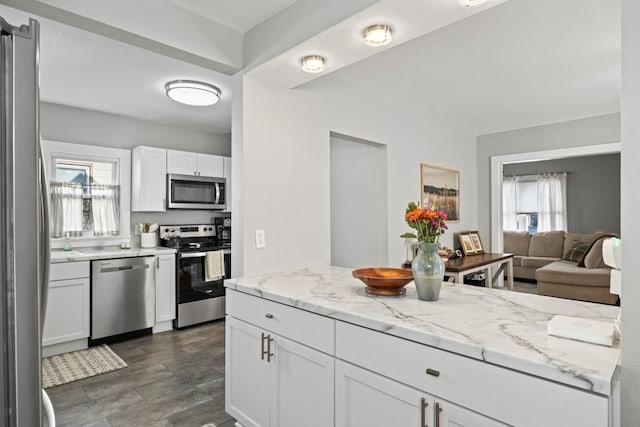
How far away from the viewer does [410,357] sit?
1271mm

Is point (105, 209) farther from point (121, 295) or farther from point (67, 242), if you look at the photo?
point (121, 295)

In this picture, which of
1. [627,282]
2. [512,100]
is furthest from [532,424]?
[512,100]

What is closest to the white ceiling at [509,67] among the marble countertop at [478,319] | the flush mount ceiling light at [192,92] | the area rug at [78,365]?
the flush mount ceiling light at [192,92]

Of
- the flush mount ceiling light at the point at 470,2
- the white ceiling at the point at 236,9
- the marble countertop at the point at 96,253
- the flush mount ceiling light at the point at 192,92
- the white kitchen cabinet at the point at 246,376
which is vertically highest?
the white ceiling at the point at 236,9

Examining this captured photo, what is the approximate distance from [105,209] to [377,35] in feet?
12.1

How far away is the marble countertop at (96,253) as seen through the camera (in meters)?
3.34

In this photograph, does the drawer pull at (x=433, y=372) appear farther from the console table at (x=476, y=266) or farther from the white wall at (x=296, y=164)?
the console table at (x=476, y=266)

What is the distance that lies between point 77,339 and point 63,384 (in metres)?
0.79

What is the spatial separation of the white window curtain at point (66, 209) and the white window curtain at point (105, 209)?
5.6 inches

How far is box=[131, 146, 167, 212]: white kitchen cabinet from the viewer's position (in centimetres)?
413

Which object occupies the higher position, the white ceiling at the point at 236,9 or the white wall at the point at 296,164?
the white ceiling at the point at 236,9

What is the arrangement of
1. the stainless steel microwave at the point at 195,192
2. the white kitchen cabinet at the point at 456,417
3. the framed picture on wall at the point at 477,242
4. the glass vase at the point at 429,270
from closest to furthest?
1. the white kitchen cabinet at the point at 456,417
2. the glass vase at the point at 429,270
3. the stainless steel microwave at the point at 195,192
4. the framed picture on wall at the point at 477,242

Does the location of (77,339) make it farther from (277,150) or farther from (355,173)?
(355,173)

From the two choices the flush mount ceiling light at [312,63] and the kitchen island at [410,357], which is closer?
the kitchen island at [410,357]
